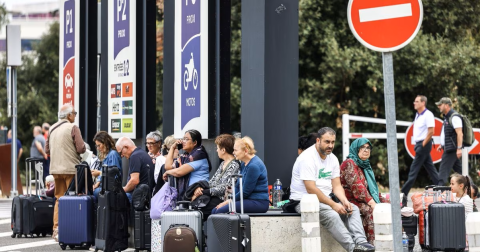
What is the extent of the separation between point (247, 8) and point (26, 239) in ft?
19.5

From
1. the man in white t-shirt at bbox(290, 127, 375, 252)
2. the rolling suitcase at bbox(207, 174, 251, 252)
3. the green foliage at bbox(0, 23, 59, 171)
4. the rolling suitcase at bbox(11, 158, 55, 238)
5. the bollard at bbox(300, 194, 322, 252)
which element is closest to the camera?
the rolling suitcase at bbox(207, 174, 251, 252)

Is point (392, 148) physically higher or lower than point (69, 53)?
lower

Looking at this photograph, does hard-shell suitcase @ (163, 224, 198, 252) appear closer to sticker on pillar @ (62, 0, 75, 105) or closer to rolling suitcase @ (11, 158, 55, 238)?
rolling suitcase @ (11, 158, 55, 238)

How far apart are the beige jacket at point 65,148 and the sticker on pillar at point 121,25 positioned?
5.66ft

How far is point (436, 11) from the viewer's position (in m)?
31.6

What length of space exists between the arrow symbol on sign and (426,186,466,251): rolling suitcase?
4.49 metres

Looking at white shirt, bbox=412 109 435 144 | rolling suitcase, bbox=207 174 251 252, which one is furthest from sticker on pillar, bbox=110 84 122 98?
rolling suitcase, bbox=207 174 251 252

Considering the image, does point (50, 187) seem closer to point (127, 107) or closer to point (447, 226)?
point (127, 107)

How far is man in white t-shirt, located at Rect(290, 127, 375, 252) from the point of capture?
1105 centimetres

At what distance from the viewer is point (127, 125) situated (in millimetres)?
16266

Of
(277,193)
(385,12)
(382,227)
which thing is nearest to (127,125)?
(277,193)

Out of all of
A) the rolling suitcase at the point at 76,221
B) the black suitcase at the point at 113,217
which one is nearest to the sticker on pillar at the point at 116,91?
the rolling suitcase at the point at 76,221

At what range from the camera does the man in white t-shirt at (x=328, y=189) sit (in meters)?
11.1

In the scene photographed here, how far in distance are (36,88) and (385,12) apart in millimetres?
45246
